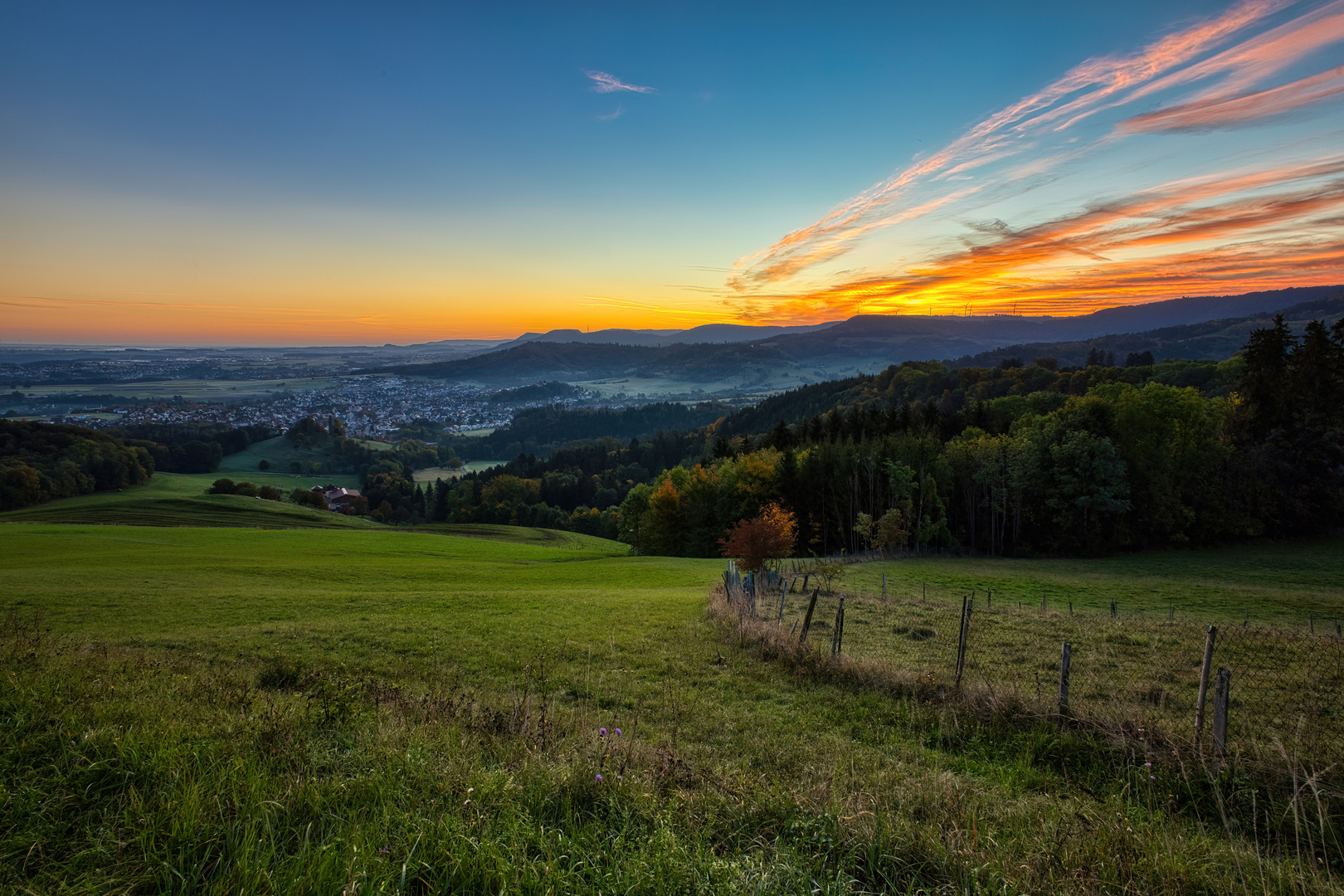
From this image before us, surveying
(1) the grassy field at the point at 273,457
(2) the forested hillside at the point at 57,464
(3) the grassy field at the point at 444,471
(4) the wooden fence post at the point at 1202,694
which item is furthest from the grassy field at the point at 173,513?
(3) the grassy field at the point at 444,471

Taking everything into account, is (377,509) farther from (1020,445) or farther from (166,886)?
(166,886)

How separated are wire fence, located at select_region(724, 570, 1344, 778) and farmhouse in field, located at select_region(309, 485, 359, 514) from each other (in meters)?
105

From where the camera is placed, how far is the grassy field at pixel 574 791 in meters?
2.97

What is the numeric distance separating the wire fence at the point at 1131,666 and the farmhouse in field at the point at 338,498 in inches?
4135

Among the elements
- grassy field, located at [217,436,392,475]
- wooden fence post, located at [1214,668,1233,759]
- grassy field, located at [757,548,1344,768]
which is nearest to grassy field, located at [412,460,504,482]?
grassy field, located at [217,436,392,475]

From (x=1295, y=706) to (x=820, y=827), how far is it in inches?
450

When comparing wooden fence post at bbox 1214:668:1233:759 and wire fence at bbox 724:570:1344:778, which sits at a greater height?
wooden fence post at bbox 1214:668:1233:759

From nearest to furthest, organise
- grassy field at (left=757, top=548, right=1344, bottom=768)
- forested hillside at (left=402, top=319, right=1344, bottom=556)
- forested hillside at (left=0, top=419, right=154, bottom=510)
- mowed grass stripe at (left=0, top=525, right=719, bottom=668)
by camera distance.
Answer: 1. grassy field at (left=757, top=548, right=1344, bottom=768)
2. mowed grass stripe at (left=0, top=525, right=719, bottom=668)
3. forested hillside at (left=402, top=319, right=1344, bottom=556)
4. forested hillside at (left=0, top=419, right=154, bottom=510)

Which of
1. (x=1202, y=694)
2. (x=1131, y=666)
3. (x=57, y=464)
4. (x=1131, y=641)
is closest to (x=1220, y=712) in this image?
(x=1202, y=694)

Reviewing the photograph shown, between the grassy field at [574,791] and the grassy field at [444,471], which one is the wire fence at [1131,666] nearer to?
the grassy field at [574,791]

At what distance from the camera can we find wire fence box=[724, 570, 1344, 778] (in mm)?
7047

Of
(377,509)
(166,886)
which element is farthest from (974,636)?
(377,509)

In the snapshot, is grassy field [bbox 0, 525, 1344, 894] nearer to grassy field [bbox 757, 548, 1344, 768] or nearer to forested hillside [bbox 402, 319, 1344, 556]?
grassy field [bbox 757, 548, 1344, 768]

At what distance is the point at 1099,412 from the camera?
50.8 metres
